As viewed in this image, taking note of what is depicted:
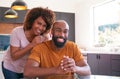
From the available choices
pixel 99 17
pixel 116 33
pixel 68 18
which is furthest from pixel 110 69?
pixel 68 18

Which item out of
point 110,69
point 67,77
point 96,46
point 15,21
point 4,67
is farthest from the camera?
point 15,21

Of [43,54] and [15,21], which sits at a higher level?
[15,21]

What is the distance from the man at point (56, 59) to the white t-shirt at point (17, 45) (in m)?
0.15

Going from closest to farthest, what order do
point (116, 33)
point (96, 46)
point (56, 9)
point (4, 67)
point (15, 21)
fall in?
point (4, 67)
point (116, 33)
point (96, 46)
point (15, 21)
point (56, 9)

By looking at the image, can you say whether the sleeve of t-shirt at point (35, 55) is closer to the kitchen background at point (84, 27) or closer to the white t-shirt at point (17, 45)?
the white t-shirt at point (17, 45)

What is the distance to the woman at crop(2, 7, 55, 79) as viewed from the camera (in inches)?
73.9

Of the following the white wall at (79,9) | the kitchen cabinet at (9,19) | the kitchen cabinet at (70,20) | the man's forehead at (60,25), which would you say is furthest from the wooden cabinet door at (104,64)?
the man's forehead at (60,25)

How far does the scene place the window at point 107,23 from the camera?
580cm

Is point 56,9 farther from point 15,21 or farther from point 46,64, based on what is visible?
point 46,64

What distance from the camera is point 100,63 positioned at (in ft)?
17.6

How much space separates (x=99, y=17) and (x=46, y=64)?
5142mm

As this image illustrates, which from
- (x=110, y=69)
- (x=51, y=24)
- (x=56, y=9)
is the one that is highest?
(x=56, y=9)

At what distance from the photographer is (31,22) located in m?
1.95

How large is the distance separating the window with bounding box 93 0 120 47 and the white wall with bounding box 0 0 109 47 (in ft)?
0.79
